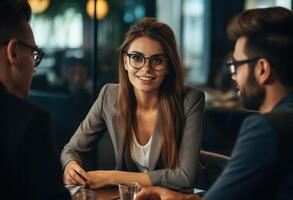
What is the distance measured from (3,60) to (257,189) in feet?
2.74

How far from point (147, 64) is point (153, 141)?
0.38 meters

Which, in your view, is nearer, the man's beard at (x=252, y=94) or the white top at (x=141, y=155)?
the man's beard at (x=252, y=94)

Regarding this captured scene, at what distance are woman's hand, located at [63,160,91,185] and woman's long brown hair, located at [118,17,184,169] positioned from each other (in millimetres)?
360

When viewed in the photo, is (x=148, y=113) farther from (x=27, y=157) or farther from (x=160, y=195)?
(x=27, y=157)

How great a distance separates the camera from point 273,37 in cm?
173

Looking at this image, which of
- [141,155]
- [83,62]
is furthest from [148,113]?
[83,62]

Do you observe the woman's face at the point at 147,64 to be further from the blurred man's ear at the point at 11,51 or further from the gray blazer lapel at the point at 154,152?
the blurred man's ear at the point at 11,51

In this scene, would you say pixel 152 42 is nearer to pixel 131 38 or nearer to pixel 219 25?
pixel 131 38

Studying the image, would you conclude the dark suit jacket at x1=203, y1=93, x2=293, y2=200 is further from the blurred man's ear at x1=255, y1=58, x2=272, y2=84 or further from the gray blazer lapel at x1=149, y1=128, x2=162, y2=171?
the gray blazer lapel at x1=149, y1=128, x2=162, y2=171

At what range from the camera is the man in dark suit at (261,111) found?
4.78ft

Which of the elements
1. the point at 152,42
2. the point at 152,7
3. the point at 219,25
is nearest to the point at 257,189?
the point at 152,42

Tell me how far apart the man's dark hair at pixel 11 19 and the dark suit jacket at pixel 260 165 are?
2.50 ft

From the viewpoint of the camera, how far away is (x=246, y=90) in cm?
180

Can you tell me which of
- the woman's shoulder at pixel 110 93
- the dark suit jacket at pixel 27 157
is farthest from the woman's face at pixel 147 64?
the dark suit jacket at pixel 27 157
